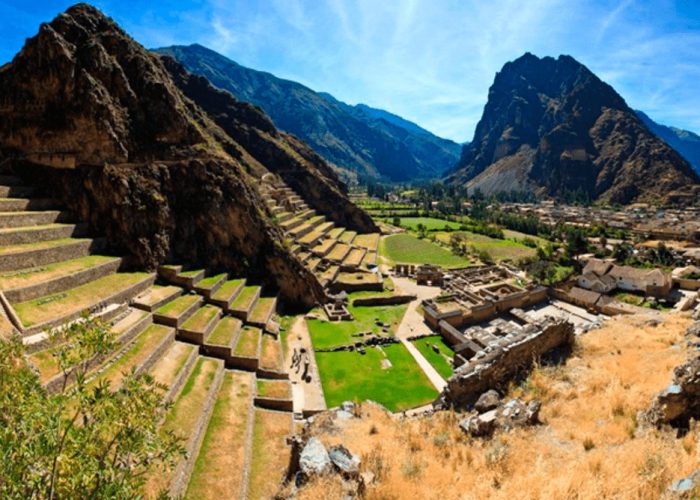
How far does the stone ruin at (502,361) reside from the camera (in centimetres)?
1268

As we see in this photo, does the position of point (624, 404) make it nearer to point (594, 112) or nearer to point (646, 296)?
point (646, 296)

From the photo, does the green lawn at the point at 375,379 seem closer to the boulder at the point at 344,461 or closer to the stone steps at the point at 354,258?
the boulder at the point at 344,461

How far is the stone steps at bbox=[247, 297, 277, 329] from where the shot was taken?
27312 millimetres

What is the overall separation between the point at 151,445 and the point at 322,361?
819 inches

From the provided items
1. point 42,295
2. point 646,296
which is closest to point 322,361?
point 42,295

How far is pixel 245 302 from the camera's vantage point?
28.6 meters

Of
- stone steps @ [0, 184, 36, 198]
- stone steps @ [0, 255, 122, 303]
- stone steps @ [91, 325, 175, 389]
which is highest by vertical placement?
stone steps @ [0, 184, 36, 198]

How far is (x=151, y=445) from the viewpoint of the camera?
5.80 metres

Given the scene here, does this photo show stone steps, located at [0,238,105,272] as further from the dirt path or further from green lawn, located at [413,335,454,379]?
green lawn, located at [413,335,454,379]

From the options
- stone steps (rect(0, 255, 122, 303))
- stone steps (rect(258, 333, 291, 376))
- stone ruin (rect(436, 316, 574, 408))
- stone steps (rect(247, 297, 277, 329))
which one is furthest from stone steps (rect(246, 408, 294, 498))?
stone steps (rect(0, 255, 122, 303))

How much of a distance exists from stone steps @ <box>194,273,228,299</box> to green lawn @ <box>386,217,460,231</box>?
62.0m

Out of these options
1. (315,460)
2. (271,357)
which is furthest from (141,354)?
(315,460)

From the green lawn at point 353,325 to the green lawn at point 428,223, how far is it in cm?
5244

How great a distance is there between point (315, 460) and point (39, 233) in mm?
23268
